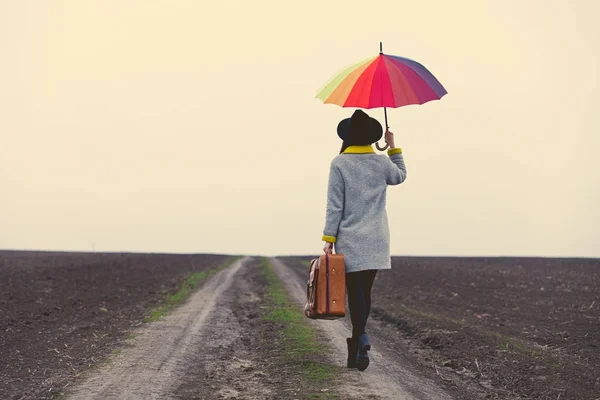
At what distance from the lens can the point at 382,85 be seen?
7793 mm

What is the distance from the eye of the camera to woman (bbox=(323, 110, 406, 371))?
7.40 meters

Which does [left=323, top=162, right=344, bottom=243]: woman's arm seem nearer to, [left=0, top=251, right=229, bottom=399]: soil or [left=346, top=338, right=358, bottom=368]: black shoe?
[left=346, top=338, right=358, bottom=368]: black shoe

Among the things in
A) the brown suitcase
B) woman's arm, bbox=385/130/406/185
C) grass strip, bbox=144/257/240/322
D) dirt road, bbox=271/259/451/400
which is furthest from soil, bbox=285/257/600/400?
grass strip, bbox=144/257/240/322

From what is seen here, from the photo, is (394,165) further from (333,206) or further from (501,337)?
(501,337)

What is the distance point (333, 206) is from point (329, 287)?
868 mm

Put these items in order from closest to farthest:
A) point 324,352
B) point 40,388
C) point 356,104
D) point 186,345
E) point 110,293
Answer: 1. point 356,104
2. point 40,388
3. point 324,352
4. point 186,345
5. point 110,293

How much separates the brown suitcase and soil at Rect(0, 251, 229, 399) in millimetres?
3144

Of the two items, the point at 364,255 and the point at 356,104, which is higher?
the point at 356,104

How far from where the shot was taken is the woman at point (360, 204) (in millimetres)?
7402

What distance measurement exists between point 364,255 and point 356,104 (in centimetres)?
170

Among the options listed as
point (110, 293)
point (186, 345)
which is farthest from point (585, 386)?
point (110, 293)

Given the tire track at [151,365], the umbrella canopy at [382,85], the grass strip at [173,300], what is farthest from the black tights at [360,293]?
the grass strip at [173,300]

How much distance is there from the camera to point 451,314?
16672mm

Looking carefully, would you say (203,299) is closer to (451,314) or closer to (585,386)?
(451,314)
